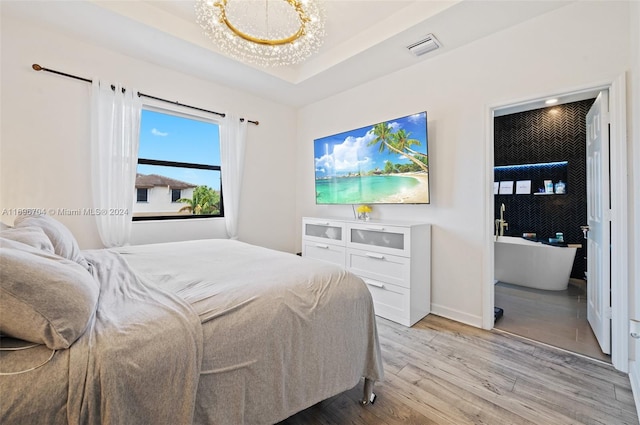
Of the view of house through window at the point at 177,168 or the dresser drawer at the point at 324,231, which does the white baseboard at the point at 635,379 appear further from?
the view of house through window at the point at 177,168

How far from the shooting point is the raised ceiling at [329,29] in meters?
2.17

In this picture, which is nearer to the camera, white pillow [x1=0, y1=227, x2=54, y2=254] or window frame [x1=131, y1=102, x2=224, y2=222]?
white pillow [x1=0, y1=227, x2=54, y2=254]

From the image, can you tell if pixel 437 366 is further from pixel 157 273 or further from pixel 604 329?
pixel 157 273

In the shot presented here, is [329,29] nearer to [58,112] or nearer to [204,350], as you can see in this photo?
[58,112]

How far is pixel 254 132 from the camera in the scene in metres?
3.85

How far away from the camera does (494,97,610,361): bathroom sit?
3044 mm

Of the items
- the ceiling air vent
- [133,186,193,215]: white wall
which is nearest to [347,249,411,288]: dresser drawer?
the ceiling air vent

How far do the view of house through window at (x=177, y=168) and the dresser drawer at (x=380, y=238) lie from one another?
6.15ft

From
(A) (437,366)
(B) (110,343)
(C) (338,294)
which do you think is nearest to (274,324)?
(C) (338,294)

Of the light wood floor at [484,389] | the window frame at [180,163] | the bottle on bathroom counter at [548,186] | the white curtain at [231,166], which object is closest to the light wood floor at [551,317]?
the light wood floor at [484,389]

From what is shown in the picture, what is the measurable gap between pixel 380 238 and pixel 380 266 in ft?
0.93

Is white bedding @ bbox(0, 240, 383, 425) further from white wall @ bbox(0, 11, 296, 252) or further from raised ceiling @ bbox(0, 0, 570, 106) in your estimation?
raised ceiling @ bbox(0, 0, 570, 106)

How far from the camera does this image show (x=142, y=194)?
3109mm

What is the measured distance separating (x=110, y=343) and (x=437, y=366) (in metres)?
1.94
